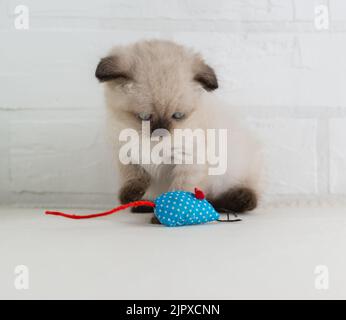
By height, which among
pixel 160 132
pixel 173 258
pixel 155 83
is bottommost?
pixel 173 258

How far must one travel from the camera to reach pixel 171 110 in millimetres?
1065

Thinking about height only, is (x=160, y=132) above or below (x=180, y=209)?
above

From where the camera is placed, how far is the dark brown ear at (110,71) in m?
1.08

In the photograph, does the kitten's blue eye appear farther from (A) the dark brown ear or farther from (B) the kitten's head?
(A) the dark brown ear

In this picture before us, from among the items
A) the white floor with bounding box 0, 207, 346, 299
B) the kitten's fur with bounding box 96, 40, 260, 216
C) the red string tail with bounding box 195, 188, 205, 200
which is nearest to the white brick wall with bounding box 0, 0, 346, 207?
the kitten's fur with bounding box 96, 40, 260, 216

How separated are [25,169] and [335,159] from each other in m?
0.85

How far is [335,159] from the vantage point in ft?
4.68

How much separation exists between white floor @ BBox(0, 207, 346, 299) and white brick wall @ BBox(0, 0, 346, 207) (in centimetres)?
32

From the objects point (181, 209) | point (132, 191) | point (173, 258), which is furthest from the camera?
point (132, 191)

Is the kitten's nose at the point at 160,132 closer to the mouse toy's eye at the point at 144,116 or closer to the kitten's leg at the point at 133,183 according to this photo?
the mouse toy's eye at the point at 144,116

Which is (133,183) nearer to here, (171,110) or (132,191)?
(132,191)

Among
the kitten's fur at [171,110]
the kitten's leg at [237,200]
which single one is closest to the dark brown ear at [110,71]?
the kitten's fur at [171,110]

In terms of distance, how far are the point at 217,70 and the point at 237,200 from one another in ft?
1.30

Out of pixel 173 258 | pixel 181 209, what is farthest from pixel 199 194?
pixel 173 258
